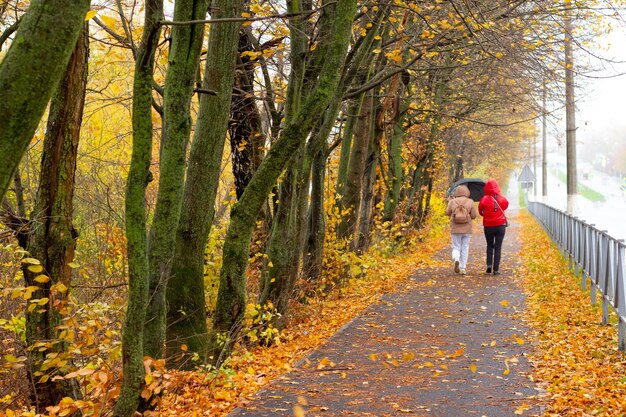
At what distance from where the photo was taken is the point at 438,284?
1512 cm

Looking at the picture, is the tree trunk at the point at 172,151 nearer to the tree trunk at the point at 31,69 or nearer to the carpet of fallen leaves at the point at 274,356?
the carpet of fallen leaves at the point at 274,356

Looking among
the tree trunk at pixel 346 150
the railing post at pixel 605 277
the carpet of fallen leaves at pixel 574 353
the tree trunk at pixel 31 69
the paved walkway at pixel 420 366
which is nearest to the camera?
the tree trunk at pixel 31 69

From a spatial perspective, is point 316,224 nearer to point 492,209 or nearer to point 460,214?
point 460,214

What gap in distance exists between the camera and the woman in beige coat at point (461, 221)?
629 inches

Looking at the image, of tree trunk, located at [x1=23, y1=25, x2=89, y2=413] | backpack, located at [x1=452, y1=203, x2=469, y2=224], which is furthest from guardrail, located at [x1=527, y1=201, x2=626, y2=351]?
tree trunk, located at [x1=23, y1=25, x2=89, y2=413]

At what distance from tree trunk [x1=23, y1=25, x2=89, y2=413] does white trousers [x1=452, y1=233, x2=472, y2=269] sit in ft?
35.4

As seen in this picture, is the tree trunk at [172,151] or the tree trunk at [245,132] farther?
the tree trunk at [245,132]

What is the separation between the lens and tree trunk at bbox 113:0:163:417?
213 inches

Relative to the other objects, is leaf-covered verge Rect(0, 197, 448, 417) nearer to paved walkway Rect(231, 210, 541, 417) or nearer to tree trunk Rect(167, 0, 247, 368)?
paved walkway Rect(231, 210, 541, 417)

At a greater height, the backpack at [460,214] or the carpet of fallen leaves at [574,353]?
the backpack at [460,214]

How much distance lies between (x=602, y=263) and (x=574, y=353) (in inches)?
102

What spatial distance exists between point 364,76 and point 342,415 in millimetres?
9448

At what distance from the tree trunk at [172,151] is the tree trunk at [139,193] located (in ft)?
2.61

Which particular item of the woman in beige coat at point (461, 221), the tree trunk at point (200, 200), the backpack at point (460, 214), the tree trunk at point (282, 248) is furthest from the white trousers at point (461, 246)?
the tree trunk at point (200, 200)
